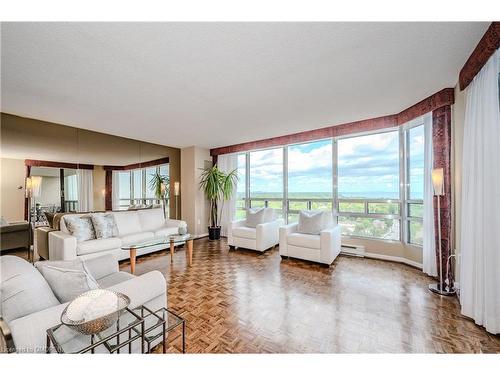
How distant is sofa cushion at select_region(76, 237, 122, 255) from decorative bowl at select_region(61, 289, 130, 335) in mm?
2559

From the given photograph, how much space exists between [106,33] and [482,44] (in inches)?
117

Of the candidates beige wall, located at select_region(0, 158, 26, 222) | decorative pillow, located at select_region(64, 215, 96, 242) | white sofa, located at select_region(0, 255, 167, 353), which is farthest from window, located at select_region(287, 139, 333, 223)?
beige wall, located at select_region(0, 158, 26, 222)

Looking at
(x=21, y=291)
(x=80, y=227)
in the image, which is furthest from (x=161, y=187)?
(x=21, y=291)

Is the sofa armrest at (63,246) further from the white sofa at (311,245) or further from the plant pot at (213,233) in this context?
the white sofa at (311,245)

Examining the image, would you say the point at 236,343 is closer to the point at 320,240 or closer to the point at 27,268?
the point at 27,268

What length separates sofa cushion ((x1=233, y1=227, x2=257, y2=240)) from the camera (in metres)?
4.04

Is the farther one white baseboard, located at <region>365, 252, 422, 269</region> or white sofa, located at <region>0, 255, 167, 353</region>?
white baseboard, located at <region>365, 252, 422, 269</region>

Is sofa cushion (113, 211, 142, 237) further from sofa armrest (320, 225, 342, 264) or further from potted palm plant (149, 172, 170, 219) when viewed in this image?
sofa armrest (320, 225, 342, 264)

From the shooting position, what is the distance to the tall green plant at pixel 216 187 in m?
5.19

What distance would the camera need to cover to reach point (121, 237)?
364cm

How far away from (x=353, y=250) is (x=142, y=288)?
363cm

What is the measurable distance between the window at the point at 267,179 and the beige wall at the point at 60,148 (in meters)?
2.63

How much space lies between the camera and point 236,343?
1.60 m

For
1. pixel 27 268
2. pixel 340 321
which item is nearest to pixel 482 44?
pixel 340 321
